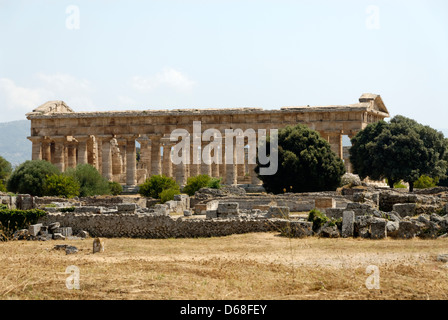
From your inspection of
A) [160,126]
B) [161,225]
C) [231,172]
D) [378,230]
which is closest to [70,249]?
[161,225]

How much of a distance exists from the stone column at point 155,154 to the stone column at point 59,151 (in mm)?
7436

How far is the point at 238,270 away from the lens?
14.2 m

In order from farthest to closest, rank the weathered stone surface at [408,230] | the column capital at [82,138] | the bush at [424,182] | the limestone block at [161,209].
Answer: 1. the column capital at [82,138]
2. the bush at [424,182]
3. the limestone block at [161,209]
4. the weathered stone surface at [408,230]

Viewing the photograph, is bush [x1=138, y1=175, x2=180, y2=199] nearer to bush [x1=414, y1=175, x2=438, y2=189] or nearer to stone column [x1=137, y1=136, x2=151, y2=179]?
stone column [x1=137, y1=136, x2=151, y2=179]

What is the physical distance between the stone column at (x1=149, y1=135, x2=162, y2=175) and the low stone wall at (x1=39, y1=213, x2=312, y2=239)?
3347 cm

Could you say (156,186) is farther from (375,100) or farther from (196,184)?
(375,100)

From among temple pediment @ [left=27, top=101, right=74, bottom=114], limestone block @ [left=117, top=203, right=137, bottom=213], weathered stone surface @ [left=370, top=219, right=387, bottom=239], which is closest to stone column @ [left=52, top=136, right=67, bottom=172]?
temple pediment @ [left=27, top=101, right=74, bottom=114]

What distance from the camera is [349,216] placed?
19047 millimetres

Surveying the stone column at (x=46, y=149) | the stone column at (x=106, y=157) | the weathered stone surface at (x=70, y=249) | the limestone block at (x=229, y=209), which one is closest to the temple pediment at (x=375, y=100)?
the stone column at (x=106, y=157)

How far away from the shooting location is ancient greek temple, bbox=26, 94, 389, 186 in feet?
178

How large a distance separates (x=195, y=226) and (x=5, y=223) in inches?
257

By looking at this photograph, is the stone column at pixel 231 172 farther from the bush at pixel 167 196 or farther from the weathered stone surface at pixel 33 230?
the weathered stone surface at pixel 33 230

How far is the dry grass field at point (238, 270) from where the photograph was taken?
39.4 feet

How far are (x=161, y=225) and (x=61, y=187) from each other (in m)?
19.5
